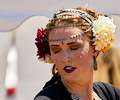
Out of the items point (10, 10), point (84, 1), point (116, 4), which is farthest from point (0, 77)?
point (116, 4)

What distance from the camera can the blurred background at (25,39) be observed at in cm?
225

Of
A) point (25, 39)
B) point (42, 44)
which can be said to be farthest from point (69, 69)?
point (25, 39)

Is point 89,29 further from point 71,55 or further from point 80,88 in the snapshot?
point 80,88

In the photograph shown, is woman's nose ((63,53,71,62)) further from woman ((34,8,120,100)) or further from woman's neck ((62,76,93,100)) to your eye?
woman's neck ((62,76,93,100))

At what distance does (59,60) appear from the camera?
1362 millimetres

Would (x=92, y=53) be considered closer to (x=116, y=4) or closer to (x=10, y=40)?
(x=116, y=4)

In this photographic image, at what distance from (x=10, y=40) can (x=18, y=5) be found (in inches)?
20.5

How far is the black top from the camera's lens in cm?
133

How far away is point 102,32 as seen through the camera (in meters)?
1.49

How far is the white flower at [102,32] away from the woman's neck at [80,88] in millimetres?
222

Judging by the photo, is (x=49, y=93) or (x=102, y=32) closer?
(x=49, y=93)

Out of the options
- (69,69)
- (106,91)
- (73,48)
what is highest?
(73,48)

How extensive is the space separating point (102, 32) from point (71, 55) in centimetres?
27

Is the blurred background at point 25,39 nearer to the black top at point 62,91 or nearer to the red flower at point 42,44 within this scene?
the black top at point 62,91
